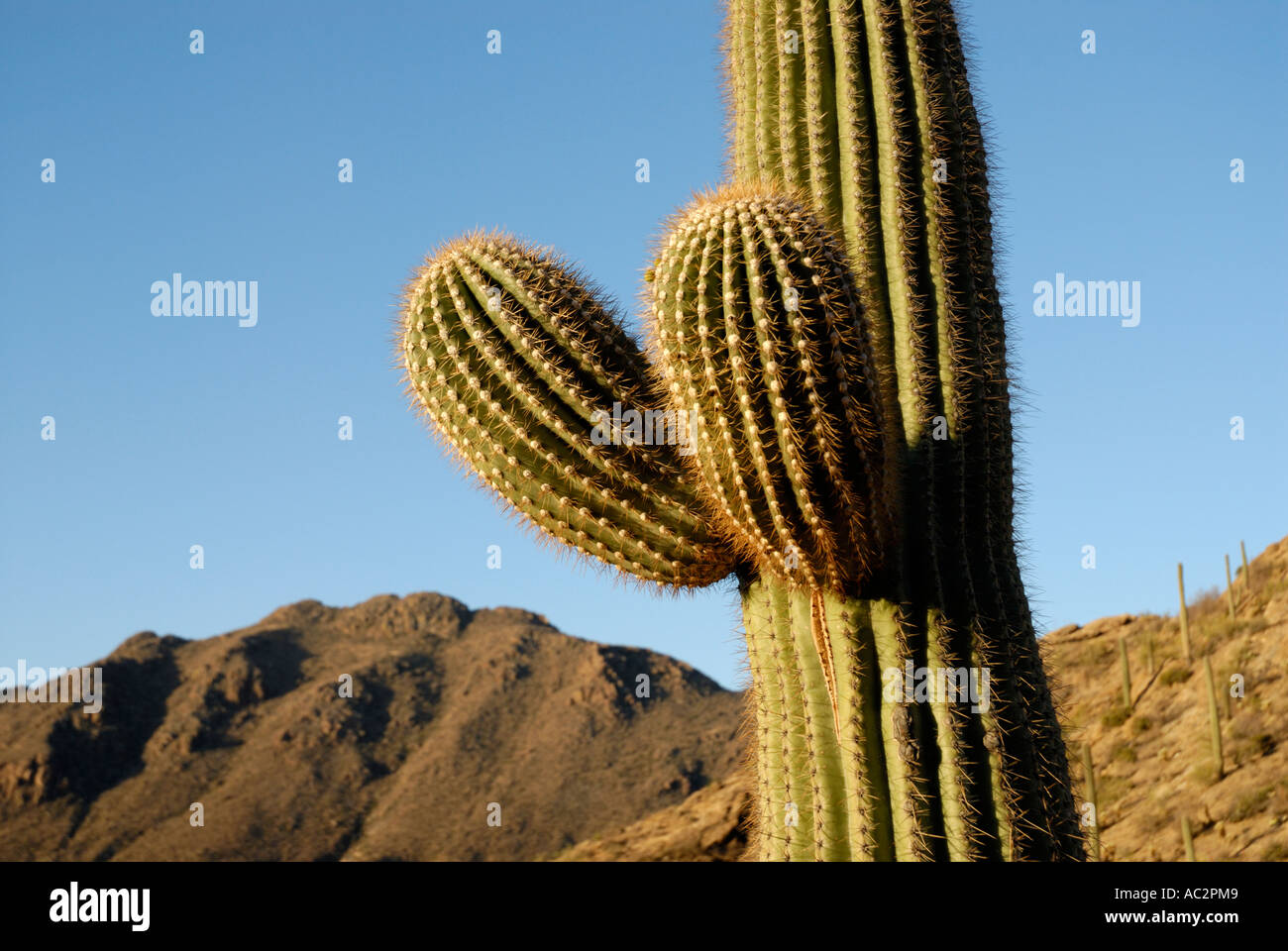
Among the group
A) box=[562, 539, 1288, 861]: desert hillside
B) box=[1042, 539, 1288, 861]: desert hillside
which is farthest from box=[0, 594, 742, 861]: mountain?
box=[1042, 539, 1288, 861]: desert hillside

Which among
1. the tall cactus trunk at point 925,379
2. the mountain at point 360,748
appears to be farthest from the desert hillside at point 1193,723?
the mountain at point 360,748

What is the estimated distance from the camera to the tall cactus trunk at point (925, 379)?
4426mm

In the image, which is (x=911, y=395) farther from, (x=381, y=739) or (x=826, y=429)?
(x=381, y=739)

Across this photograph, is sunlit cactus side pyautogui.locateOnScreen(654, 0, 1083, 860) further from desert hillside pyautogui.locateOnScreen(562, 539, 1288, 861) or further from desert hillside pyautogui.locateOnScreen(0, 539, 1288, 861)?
desert hillside pyautogui.locateOnScreen(0, 539, 1288, 861)

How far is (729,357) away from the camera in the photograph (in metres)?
3.93

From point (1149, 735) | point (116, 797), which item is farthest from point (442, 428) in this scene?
point (116, 797)

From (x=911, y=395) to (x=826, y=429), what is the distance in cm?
94

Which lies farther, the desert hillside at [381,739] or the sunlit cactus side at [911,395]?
the desert hillside at [381,739]

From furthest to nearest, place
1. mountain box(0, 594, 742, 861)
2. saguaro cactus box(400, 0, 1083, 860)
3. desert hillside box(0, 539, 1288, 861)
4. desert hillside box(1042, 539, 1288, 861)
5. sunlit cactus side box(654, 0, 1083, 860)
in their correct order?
mountain box(0, 594, 742, 861)
desert hillside box(0, 539, 1288, 861)
desert hillside box(1042, 539, 1288, 861)
sunlit cactus side box(654, 0, 1083, 860)
saguaro cactus box(400, 0, 1083, 860)

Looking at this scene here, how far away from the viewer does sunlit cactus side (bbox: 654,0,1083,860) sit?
14.2 ft

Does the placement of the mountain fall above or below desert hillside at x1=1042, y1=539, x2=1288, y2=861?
below

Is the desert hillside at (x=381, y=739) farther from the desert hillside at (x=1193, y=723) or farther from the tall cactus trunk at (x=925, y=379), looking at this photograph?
the tall cactus trunk at (x=925, y=379)

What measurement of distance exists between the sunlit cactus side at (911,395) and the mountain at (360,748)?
2824 centimetres
